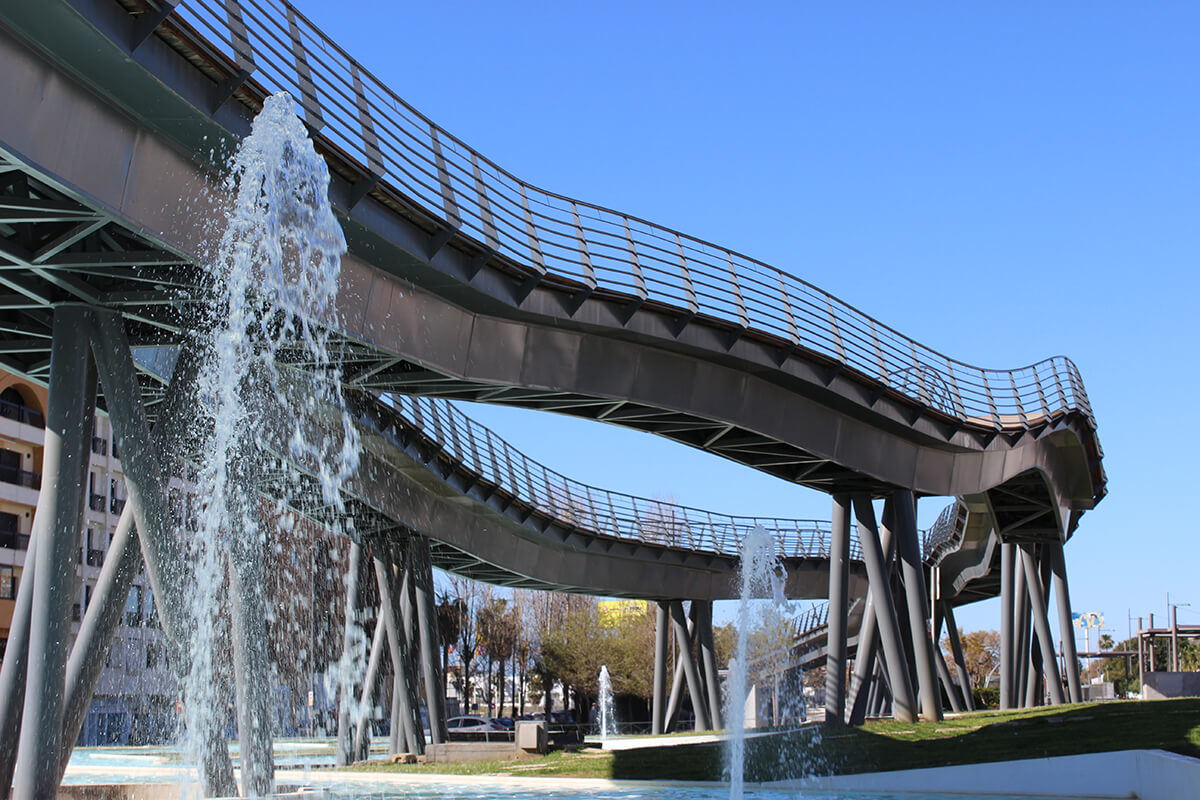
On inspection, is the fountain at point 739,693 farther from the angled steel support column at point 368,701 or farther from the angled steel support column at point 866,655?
the angled steel support column at point 368,701

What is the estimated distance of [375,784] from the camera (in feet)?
68.3

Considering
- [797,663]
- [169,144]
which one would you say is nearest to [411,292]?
[169,144]

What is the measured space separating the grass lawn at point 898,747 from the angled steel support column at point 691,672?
20.9m

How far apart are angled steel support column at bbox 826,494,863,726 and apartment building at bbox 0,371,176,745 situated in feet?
101

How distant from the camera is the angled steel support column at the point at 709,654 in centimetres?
4550

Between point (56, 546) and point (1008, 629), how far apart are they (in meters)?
32.0

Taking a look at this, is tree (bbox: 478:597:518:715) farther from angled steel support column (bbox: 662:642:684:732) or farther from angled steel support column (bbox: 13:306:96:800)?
angled steel support column (bbox: 13:306:96:800)

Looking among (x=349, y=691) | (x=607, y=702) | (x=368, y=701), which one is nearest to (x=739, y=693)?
(x=368, y=701)

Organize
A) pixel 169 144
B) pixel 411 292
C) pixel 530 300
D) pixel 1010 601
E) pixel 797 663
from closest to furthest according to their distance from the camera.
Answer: pixel 169 144 < pixel 411 292 < pixel 530 300 < pixel 1010 601 < pixel 797 663

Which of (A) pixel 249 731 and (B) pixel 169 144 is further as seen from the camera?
(A) pixel 249 731

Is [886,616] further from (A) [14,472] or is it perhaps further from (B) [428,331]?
(A) [14,472]

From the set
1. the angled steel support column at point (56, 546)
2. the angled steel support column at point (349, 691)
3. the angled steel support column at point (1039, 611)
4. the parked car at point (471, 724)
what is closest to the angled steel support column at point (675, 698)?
the parked car at point (471, 724)

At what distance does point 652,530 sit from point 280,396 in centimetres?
2394

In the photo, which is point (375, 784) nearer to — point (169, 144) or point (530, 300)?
point (530, 300)
